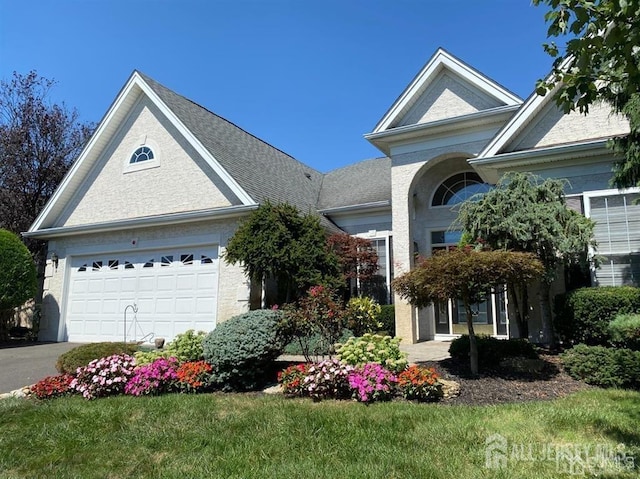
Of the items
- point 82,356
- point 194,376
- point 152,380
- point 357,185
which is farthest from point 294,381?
point 357,185

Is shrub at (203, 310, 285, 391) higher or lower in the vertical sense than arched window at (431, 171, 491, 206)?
lower

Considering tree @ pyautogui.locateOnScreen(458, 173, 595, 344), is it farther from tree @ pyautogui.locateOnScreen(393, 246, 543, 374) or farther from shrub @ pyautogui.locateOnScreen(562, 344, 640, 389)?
shrub @ pyautogui.locateOnScreen(562, 344, 640, 389)

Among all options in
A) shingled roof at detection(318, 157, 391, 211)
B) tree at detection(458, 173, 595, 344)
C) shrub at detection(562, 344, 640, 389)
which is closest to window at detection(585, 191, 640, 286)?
tree at detection(458, 173, 595, 344)

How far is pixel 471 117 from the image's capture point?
38.2ft

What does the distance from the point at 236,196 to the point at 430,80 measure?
6793 millimetres

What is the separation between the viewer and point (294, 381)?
622cm

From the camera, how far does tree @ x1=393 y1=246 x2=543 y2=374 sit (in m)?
6.54

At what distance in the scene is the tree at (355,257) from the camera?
13125 mm

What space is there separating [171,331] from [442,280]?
9457mm

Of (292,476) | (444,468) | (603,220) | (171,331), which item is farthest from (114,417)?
(603,220)

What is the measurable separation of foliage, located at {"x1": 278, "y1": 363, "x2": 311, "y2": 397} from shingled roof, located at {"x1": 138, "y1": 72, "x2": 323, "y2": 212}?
6901 millimetres

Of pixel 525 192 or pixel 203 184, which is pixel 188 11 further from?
pixel 525 192

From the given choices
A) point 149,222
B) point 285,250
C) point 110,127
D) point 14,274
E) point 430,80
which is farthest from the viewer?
point 110,127

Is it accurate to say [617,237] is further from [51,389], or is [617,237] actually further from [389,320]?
[51,389]
